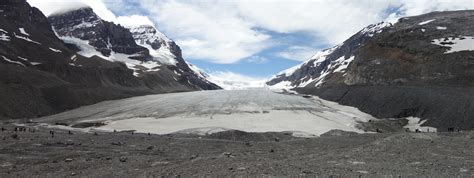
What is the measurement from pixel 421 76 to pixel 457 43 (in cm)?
1507

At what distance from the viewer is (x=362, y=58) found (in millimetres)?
120500

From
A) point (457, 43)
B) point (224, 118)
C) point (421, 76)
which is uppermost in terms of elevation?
point (457, 43)

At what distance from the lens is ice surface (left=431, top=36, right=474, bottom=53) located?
92.6m

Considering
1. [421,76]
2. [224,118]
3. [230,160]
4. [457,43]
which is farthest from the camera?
[457,43]

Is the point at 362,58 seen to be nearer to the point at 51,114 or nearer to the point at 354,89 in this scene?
the point at 354,89

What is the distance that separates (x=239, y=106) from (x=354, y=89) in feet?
90.5

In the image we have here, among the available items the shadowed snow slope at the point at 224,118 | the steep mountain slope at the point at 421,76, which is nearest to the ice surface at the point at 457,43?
the steep mountain slope at the point at 421,76

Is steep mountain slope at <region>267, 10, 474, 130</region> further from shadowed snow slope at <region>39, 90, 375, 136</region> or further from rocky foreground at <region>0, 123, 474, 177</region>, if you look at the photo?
rocky foreground at <region>0, 123, 474, 177</region>

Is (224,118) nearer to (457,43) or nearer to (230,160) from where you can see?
(230,160)

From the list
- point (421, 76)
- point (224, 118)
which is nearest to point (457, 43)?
point (421, 76)

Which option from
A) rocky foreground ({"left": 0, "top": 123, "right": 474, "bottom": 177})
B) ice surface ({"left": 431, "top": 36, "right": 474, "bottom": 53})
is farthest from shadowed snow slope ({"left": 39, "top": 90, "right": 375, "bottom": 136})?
ice surface ({"left": 431, "top": 36, "right": 474, "bottom": 53})

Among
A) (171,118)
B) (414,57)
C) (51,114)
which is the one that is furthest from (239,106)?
(414,57)

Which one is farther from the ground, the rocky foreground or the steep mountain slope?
the steep mountain slope

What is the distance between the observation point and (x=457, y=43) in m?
97.9
